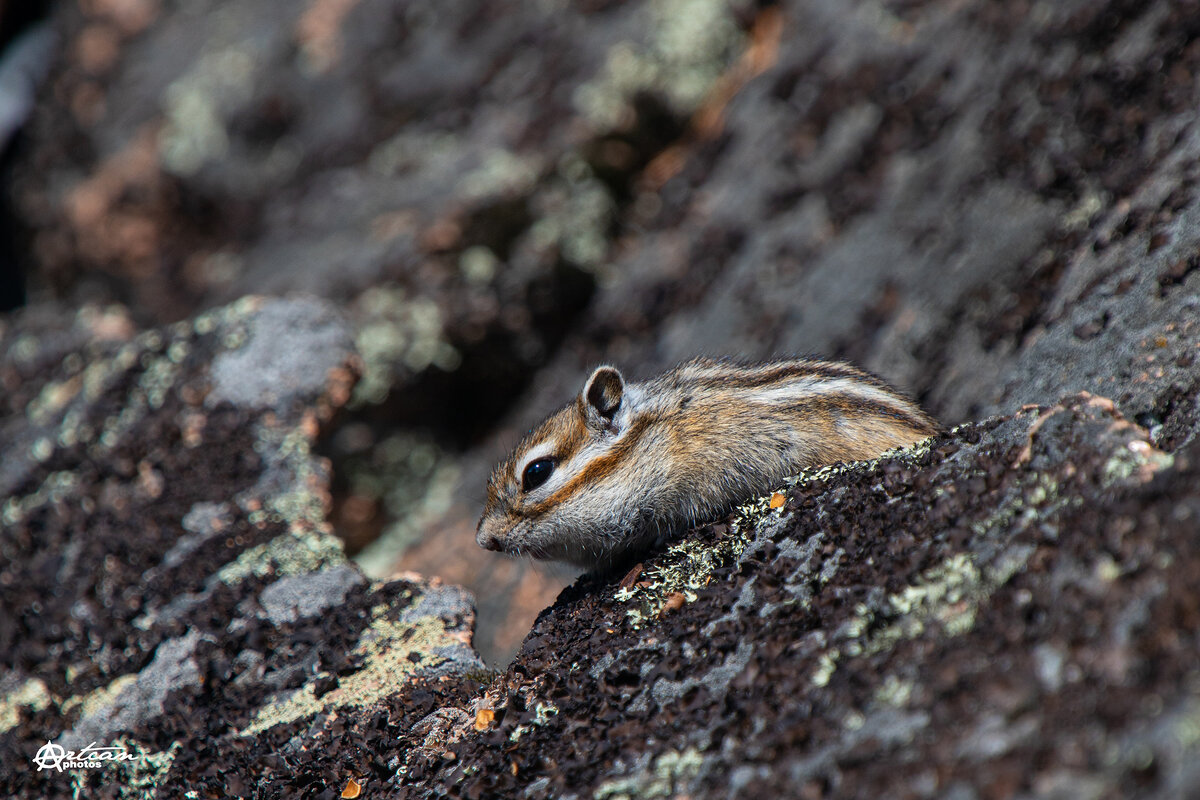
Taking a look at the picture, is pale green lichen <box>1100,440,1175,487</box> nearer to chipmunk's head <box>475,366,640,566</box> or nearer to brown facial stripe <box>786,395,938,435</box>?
brown facial stripe <box>786,395,938,435</box>

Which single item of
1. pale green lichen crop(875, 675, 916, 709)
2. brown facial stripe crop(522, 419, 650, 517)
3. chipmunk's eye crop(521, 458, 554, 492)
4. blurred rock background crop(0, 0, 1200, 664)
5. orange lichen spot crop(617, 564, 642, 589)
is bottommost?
pale green lichen crop(875, 675, 916, 709)

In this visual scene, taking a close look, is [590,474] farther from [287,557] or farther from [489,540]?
[287,557]

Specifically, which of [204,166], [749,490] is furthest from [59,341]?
[749,490]

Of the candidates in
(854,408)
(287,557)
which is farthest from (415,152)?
(854,408)

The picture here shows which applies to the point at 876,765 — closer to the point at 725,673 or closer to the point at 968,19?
the point at 725,673

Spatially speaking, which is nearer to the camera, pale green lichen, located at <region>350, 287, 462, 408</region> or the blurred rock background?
the blurred rock background

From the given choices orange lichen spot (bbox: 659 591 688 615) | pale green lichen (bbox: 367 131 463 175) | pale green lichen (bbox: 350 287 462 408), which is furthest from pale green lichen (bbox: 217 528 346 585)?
pale green lichen (bbox: 367 131 463 175)
